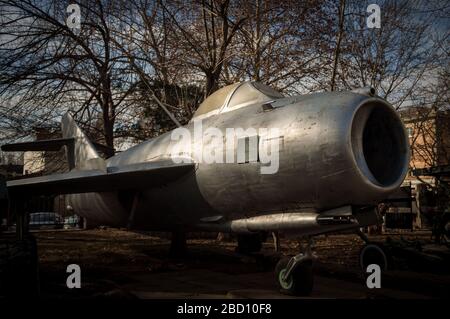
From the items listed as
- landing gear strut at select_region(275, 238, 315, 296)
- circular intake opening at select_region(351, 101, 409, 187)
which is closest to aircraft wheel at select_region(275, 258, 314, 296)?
landing gear strut at select_region(275, 238, 315, 296)

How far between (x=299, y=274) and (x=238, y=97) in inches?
107

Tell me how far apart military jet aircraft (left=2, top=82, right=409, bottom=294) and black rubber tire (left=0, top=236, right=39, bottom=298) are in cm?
116

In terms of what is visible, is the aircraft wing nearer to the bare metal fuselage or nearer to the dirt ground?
the bare metal fuselage

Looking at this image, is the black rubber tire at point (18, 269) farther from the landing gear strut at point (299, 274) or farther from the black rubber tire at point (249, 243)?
the black rubber tire at point (249, 243)

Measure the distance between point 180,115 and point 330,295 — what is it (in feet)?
34.2

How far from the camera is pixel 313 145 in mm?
4730

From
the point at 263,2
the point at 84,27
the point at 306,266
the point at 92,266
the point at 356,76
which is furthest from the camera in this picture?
the point at 356,76

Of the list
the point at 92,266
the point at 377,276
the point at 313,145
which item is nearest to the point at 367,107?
the point at 313,145

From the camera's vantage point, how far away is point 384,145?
16.7 ft

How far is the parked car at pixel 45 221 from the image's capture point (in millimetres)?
29703

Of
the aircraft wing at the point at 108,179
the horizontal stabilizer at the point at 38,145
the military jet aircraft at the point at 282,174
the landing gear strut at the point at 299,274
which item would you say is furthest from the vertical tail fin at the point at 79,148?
the landing gear strut at the point at 299,274

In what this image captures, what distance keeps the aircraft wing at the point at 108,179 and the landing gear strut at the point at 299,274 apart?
1922 mm

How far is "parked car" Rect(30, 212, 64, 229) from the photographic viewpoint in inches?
1169
